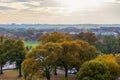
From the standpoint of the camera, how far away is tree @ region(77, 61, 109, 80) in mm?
33406

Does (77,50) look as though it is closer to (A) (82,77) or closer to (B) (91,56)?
(B) (91,56)

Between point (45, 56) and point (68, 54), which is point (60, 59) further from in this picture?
point (45, 56)

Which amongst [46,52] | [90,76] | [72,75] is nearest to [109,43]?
[72,75]

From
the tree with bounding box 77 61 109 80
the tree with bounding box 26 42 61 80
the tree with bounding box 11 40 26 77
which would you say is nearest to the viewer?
the tree with bounding box 77 61 109 80

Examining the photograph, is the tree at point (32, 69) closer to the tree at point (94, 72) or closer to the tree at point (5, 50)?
the tree at point (94, 72)

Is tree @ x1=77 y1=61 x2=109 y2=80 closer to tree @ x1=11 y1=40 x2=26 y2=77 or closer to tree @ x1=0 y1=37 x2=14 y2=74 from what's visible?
tree @ x1=11 y1=40 x2=26 y2=77

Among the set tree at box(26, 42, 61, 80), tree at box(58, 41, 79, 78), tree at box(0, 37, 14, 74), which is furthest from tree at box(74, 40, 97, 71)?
tree at box(0, 37, 14, 74)

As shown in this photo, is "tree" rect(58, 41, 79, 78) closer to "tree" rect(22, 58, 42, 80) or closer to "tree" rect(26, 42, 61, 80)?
"tree" rect(26, 42, 61, 80)

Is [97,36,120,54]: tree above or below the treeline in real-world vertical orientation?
below

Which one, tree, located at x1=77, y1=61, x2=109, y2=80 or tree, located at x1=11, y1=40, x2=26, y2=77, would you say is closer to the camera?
tree, located at x1=77, y1=61, x2=109, y2=80

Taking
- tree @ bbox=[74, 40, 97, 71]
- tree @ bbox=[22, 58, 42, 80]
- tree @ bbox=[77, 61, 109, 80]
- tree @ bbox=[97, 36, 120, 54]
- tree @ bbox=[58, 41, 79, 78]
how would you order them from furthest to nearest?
tree @ bbox=[97, 36, 120, 54], tree @ bbox=[74, 40, 97, 71], tree @ bbox=[58, 41, 79, 78], tree @ bbox=[22, 58, 42, 80], tree @ bbox=[77, 61, 109, 80]

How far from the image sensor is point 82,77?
3400 centimetres

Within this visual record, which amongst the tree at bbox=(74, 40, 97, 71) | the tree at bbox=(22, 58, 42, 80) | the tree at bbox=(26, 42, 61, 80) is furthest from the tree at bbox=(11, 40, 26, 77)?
the tree at bbox=(22, 58, 42, 80)

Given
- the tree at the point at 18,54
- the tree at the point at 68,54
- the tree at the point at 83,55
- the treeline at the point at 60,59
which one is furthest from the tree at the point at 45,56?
the tree at the point at 18,54
